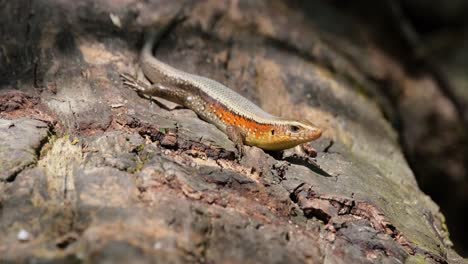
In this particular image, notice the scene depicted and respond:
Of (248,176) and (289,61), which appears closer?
(248,176)

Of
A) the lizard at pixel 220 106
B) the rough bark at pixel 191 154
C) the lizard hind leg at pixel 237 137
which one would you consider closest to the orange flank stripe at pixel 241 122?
the lizard at pixel 220 106

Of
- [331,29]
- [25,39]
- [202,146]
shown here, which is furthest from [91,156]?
[331,29]

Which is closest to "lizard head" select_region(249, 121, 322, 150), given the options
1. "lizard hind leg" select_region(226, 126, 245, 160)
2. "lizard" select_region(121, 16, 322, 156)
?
"lizard" select_region(121, 16, 322, 156)

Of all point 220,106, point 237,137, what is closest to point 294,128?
point 237,137

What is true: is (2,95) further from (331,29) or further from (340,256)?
(331,29)

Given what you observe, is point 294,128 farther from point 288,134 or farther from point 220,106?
point 220,106

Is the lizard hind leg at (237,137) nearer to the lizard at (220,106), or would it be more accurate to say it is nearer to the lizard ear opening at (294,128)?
the lizard at (220,106)

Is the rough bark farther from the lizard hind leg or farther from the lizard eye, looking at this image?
the lizard eye

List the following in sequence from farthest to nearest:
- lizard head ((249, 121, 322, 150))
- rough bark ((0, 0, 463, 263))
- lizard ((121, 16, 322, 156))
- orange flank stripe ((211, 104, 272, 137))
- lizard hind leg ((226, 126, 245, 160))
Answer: orange flank stripe ((211, 104, 272, 137))
lizard ((121, 16, 322, 156))
lizard head ((249, 121, 322, 150))
lizard hind leg ((226, 126, 245, 160))
rough bark ((0, 0, 463, 263))
